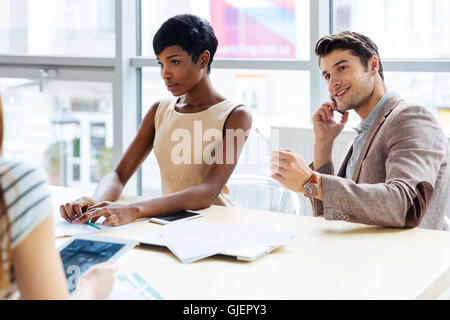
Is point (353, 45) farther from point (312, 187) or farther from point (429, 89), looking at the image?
point (429, 89)

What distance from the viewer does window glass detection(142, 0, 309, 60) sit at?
324 centimetres

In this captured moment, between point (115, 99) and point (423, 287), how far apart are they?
8.80 ft

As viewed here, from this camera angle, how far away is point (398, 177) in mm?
1821

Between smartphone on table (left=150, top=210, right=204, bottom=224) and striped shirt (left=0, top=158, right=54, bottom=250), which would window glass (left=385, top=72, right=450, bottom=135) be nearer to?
smartphone on table (left=150, top=210, right=204, bottom=224)

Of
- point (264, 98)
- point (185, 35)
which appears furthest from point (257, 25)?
point (185, 35)

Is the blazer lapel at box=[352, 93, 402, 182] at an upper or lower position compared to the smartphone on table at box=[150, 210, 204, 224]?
upper

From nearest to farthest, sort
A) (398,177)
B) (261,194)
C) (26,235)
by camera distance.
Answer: (26,235), (398,177), (261,194)

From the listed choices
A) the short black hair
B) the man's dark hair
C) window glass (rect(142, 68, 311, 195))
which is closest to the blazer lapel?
the man's dark hair

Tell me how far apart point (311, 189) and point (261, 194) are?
73 cm

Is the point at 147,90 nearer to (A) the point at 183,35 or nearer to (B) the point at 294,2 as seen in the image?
(B) the point at 294,2

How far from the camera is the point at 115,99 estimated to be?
12.2ft

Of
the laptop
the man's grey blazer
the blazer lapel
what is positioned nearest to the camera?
the laptop

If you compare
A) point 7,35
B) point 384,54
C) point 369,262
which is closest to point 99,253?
point 369,262

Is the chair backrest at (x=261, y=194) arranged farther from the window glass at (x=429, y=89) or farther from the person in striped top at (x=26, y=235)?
the person in striped top at (x=26, y=235)
